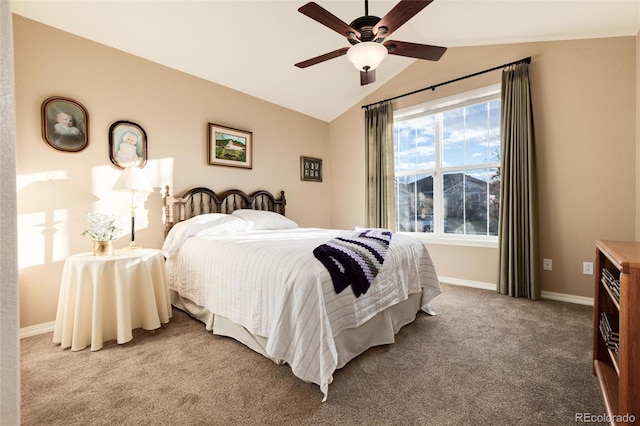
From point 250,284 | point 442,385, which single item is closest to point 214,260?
point 250,284

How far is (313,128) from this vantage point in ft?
15.6

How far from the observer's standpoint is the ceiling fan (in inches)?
68.7

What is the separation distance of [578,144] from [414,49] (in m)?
2.10

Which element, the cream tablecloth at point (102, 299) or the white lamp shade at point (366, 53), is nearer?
the white lamp shade at point (366, 53)

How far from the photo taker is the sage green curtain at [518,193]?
305 cm

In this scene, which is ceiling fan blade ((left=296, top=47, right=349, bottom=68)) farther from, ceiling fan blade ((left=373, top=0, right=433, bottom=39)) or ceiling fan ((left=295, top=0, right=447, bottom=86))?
ceiling fan blade ((left=373, top=0, right=433, bottom=39))

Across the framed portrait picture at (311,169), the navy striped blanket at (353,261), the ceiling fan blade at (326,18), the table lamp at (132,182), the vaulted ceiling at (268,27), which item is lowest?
the navy striped blanket at (353,261)

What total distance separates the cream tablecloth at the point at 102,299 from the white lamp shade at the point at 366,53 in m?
2.12

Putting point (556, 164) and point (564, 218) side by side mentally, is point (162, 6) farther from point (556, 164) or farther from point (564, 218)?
point (564, 218)

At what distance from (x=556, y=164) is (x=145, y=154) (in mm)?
4196

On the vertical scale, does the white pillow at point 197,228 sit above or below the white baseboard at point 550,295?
above

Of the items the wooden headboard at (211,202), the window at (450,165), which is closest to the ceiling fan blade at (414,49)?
the window at (450,165)

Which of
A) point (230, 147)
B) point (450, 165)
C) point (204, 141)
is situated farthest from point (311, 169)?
point (450, 165)

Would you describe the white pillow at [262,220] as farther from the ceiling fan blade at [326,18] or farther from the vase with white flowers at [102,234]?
the ceiling fan blade at [326,18]
